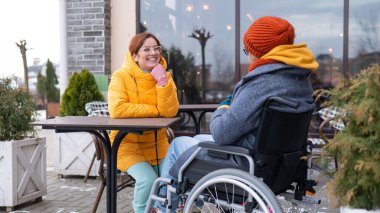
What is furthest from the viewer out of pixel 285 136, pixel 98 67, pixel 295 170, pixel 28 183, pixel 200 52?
pixel 200 52

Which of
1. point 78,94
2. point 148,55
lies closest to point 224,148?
point 148,55

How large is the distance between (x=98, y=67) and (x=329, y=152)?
14.8ft

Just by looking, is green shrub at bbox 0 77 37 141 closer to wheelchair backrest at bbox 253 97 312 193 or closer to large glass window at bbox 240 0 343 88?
wheelchair backrest at bbox 253 97 312 193

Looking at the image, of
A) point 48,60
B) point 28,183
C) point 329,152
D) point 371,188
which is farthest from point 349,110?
point 48,60

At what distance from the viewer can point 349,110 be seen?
1.79m

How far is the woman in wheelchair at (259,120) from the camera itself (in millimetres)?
2080

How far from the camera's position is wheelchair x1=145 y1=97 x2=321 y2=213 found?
2.04 metres

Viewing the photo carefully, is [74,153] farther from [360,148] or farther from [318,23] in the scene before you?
[318,23]

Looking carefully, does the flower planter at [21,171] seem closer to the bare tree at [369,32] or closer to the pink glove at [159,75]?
the pink glove at [159,75]

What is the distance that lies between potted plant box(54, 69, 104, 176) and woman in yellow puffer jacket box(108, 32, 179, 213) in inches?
78.1

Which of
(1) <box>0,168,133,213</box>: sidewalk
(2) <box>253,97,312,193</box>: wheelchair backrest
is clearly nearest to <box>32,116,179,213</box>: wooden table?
(2) <box>253,97,312,193</box>: wheelchair backrest

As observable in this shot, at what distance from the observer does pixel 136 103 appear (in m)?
2.96

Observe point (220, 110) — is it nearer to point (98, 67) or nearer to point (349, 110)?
point (349, 110)

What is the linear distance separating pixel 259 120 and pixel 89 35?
4305 millimetres
